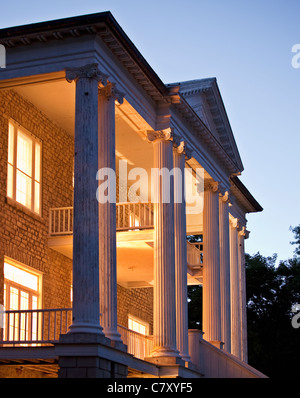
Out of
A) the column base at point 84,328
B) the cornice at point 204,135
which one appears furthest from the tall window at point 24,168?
the column base at point 84,328

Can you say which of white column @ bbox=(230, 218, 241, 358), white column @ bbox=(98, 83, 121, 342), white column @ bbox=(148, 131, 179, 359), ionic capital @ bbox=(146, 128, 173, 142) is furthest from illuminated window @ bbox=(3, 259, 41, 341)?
white column @ bbox=(230, 218, 241, 358)

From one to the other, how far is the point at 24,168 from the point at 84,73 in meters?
4.83

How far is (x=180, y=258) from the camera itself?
26859 millimetres

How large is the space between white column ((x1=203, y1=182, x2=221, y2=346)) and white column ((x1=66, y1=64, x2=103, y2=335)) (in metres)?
10.9

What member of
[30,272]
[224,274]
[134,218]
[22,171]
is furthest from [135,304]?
[22,171]

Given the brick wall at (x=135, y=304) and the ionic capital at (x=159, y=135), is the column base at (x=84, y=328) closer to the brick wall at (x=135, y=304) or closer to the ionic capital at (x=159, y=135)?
the ionic capital at (x=159, y=135)

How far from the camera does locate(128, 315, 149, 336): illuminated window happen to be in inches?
1318

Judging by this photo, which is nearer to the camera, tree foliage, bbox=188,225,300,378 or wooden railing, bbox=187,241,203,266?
wooden railing, bbox=187,241,203,266

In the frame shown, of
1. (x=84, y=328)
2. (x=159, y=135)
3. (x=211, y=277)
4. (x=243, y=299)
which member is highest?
(x=159, y=135)

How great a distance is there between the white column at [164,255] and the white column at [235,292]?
34.4 feet

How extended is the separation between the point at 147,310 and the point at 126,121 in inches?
489

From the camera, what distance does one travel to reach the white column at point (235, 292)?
115 ft
